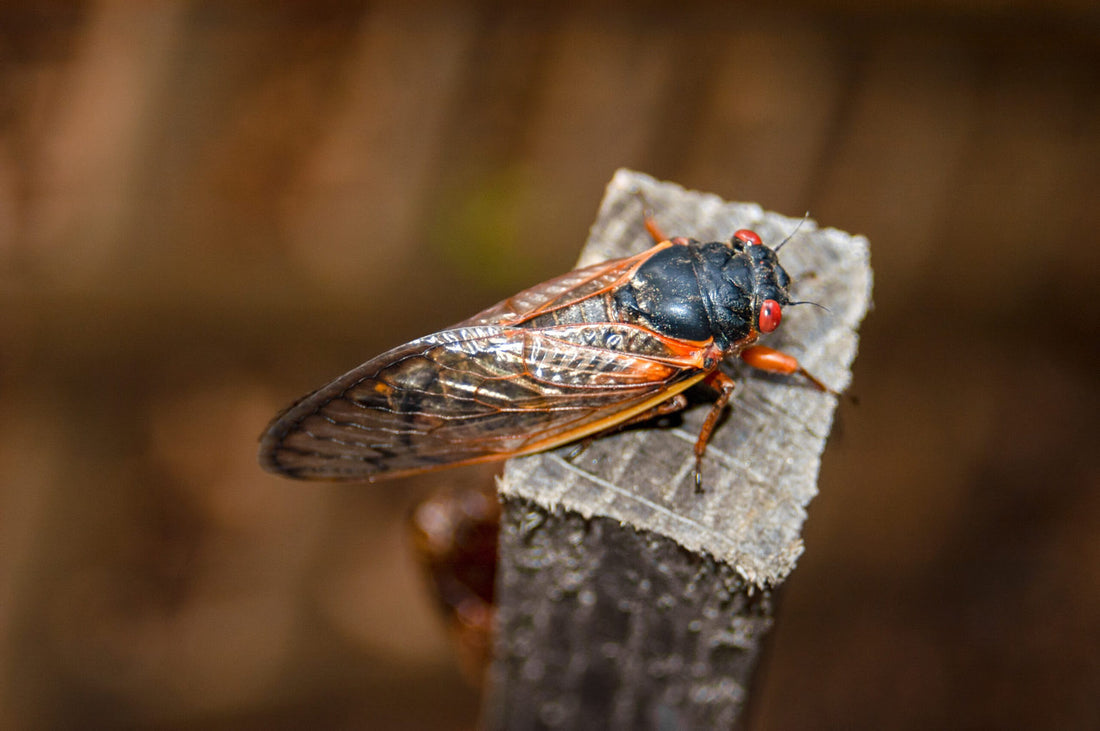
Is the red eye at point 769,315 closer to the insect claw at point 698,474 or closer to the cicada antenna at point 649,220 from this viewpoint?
the cicada antenna at point 649,220

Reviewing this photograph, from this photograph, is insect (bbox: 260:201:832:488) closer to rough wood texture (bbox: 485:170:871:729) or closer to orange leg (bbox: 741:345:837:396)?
orange leg (bbox: 741:345:837:396)

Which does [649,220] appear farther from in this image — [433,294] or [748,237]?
[433,294]

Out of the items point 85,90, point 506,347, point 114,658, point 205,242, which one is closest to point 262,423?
point 205,242

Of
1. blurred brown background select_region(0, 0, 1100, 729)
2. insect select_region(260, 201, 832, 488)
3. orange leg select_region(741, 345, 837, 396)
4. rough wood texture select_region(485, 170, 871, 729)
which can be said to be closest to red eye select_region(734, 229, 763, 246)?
insect select_region(260, 201, 832, 488)

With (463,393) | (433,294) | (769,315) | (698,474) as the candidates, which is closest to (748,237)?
(769,315)

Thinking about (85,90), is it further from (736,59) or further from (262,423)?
(736,59)

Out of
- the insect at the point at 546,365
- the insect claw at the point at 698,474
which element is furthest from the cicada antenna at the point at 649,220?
the insect claw at the point at 698,474
